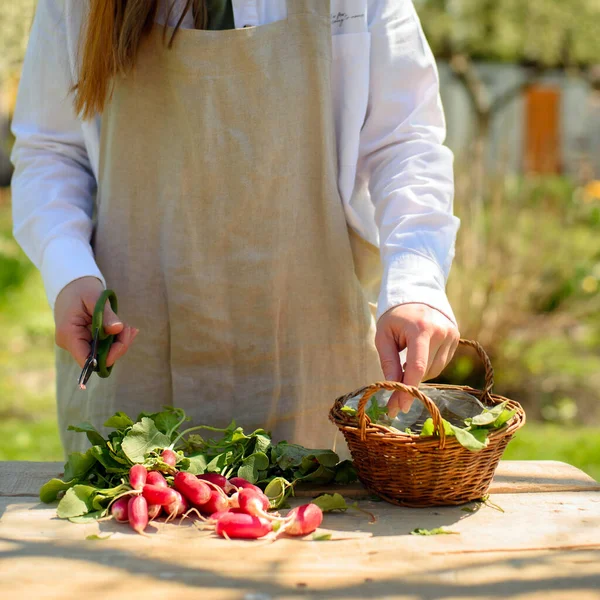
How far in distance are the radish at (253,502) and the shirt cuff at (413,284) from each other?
0.38 meters

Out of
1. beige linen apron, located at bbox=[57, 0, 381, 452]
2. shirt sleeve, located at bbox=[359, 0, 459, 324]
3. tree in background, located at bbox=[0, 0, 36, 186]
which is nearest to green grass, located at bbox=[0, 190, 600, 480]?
tree in background, located at bbox=[0, 0, 36, 186]

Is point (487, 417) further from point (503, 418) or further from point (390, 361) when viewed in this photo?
point (390, 361)

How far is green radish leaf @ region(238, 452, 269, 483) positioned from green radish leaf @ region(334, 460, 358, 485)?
14 centimetres

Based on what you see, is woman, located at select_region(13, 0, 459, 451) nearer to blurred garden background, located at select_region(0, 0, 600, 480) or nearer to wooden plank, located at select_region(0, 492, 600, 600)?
wooden plank, located at select_region(0, 492, 600, 600)

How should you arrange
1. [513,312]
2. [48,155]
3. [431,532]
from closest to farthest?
[431,532] < [48,155] < [513,312]

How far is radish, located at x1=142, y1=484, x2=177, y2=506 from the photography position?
4.38 feet

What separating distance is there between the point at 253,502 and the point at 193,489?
0.34ft

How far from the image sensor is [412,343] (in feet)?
4.58

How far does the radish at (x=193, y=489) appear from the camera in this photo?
4.42 ft

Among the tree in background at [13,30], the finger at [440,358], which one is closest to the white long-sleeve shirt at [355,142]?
the finger at [440,358]

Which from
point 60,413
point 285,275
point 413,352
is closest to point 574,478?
point 413,352

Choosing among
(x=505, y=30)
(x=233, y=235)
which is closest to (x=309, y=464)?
(x=233, y=235)

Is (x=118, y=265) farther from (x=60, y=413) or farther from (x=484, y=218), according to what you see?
(x=484, y=218)

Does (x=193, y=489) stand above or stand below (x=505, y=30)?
below
